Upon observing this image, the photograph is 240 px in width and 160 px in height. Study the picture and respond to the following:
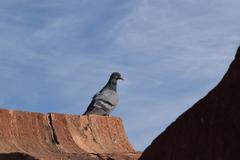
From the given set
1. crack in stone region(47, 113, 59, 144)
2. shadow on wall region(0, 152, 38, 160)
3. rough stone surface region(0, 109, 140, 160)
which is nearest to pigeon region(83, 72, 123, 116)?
rough stone surface region(0, 109, 140, 160)

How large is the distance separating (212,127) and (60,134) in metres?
4.01

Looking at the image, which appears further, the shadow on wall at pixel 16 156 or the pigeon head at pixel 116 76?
the pigeon head at pixel 116 76

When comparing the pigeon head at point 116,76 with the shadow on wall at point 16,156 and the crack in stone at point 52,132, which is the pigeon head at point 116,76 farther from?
the shadow on wall at point 16,156

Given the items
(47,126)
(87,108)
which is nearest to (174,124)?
(47,126)

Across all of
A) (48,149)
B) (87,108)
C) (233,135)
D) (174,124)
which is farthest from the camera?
(87,108)

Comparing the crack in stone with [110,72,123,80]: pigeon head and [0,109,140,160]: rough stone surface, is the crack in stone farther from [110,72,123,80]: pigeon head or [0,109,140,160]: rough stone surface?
[110,72,123,80]: pigeon head

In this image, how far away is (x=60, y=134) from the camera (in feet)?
22.1

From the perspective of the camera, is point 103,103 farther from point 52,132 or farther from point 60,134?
point 52,132

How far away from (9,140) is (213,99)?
370cm

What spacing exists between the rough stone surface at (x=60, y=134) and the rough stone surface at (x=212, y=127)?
9.01ft

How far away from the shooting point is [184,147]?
2.97 m

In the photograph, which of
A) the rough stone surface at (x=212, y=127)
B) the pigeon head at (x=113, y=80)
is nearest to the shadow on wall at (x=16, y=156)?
the rough stone surface at (x=212, y=127)

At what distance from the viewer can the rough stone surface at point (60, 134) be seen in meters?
6.22

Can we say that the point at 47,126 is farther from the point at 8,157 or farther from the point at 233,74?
the point at 233,74
